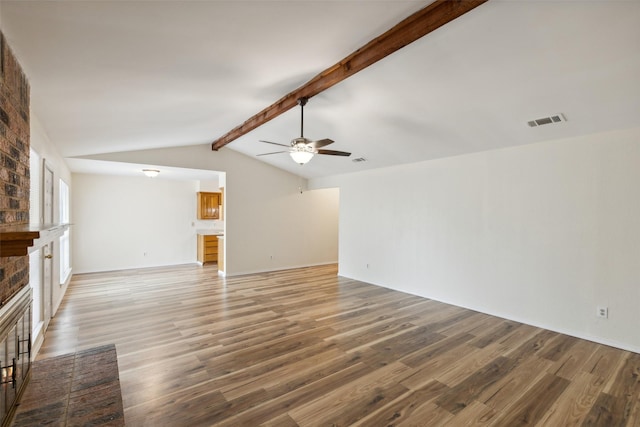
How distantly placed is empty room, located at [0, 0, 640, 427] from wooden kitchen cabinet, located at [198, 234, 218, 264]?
2254mm

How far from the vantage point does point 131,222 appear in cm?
804

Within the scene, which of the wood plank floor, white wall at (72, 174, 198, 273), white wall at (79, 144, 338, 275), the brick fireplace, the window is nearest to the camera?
the brick fireplace

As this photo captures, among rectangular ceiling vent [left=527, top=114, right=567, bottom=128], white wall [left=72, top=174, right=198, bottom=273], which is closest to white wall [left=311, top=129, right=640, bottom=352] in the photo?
rectangular ceiling vent [left=527, top=114, right=567, bottom=128]

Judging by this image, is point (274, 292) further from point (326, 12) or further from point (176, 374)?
point (326, 12)

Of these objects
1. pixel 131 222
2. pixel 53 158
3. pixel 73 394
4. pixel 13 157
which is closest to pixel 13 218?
pixel 13 157

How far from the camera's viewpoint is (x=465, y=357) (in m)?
3.17

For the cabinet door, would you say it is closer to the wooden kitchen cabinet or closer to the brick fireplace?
the wooden kitchen cabinet

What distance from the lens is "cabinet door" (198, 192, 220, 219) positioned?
8.86 m

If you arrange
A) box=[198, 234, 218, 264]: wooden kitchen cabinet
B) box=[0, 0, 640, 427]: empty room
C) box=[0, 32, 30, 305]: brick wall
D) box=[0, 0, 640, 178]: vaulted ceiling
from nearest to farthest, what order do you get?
box=[0, 32, 30, 305]: brick wall
box=[0, 0, 640, 178]: vaulted ceiling
box=[0, 0, 640, 427]: empty room
box=[198, 234, 218, 264]: wooden kitchen cabinet

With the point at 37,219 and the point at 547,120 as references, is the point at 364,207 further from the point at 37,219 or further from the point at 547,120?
the point at 37,219

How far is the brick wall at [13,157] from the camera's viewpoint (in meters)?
1.79

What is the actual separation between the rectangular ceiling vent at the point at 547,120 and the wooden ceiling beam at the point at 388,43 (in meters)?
2.16

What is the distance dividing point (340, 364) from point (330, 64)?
3087mm

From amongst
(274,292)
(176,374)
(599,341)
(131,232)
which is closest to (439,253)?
(599,341)
